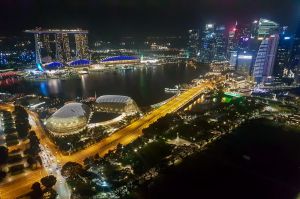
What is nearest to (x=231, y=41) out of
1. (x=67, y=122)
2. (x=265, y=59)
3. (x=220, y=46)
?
(x=220, y=46)

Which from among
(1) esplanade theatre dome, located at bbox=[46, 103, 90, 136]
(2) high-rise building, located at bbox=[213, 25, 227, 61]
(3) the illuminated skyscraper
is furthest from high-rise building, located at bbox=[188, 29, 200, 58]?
(1) esplanade theatre dome, located at bbox=[46, 103, 90, 136]

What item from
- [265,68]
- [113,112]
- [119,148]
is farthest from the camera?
[265,68]

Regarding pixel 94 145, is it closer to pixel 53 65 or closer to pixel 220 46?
pixel 53 65

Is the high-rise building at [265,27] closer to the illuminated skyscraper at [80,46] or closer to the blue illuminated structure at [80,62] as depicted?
the blue illuminated structure at [80,62]

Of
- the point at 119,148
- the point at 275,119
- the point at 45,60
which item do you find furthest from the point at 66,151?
the point at 45,60

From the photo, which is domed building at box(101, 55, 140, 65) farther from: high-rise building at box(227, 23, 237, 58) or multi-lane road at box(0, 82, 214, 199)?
multi-lane road at box(0, 82, 214, 199)

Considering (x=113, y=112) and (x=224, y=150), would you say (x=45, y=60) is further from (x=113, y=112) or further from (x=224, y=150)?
(x=224, y=150)
